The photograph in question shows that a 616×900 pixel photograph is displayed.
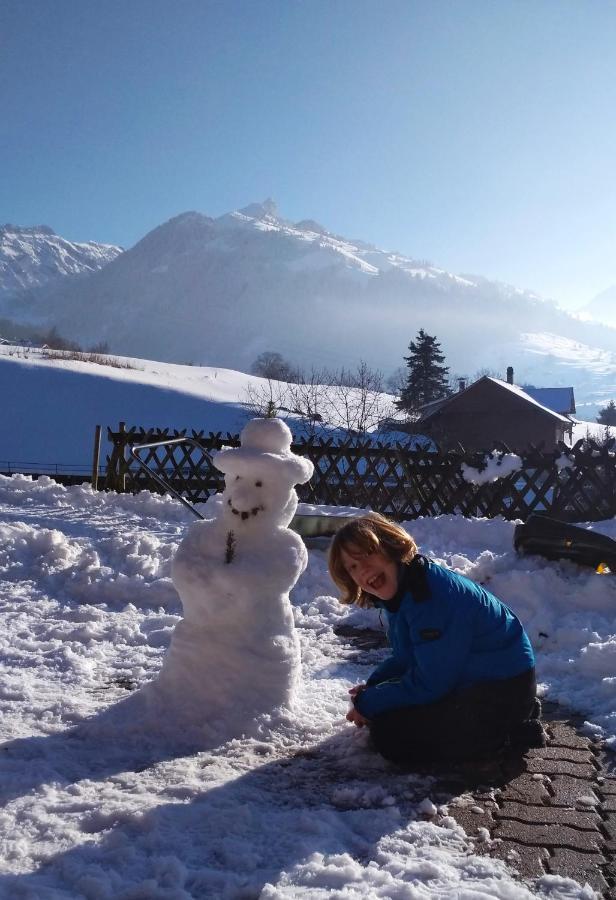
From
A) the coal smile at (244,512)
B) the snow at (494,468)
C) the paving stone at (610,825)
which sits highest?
the snow at (494,468)

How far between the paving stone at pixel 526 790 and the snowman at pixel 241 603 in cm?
108

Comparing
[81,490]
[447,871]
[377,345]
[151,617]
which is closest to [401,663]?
Result: [447,871]

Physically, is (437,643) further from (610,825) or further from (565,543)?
(565,543)

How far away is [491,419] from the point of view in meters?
33.4

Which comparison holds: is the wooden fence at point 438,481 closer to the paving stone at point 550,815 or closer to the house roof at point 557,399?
the paving stone at point 550,815

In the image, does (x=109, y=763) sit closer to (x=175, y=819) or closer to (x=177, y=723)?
(x=177, y=723)

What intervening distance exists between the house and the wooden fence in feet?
66.7

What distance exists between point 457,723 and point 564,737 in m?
0.82

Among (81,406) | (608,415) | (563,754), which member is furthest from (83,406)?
(608,415)

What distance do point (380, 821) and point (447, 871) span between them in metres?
0.37

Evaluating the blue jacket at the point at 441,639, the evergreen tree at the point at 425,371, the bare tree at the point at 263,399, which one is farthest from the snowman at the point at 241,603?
the evergreen tree at the point at 425,371

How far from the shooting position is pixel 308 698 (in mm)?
3674

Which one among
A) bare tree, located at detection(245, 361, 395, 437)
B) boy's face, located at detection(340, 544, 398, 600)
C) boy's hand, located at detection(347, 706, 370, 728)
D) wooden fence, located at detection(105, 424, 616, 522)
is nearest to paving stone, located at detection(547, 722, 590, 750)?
boy's hand, located at detection(347, 706, 370, 728)

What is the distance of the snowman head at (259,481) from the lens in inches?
140
